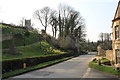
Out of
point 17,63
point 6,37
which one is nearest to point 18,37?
point 6,37

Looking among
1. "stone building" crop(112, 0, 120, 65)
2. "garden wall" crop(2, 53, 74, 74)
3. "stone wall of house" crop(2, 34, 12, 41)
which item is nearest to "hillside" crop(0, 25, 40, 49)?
→ "stone wall of house" crop(2, 34, 12, 41)

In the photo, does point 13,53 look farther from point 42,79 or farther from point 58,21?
point 58,21

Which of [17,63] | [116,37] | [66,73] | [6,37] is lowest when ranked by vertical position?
[66,73]

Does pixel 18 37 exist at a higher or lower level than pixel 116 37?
higher

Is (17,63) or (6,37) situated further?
(6,37)

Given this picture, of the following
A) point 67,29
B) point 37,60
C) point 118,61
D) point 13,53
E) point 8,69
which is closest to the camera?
point 8,69

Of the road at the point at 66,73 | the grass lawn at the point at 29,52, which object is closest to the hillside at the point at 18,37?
the grass lawn at the point at 29,52

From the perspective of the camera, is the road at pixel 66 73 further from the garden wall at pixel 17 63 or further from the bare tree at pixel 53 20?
the bare tree at pixel 53 20

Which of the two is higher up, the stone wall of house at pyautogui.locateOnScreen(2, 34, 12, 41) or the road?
the stone wall of house at pyautogui.locateOnScreen(2, 34, 12, 41)

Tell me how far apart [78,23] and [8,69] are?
5166 cm

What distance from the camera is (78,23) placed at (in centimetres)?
7025

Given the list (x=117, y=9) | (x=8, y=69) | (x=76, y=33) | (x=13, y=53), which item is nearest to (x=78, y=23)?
(x=76, y=33)

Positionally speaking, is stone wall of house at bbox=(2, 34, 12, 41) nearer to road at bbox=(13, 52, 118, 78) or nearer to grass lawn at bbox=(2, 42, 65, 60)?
grass lawn at bbox=(2, 42, 65, 60)

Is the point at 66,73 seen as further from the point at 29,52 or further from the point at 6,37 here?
the point at 6,37
